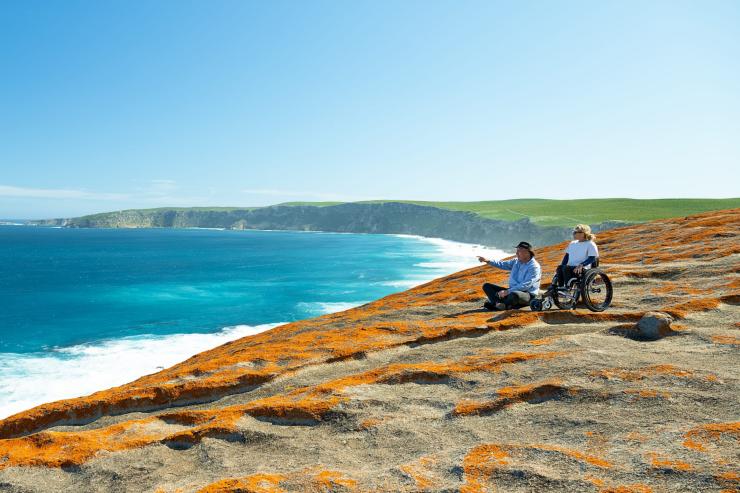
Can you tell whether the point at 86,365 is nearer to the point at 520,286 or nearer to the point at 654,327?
the point at 520,286

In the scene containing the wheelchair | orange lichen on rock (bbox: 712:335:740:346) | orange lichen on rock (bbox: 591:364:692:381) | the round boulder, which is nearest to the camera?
orange lichen on rock (bbox: 591:364:692:381)

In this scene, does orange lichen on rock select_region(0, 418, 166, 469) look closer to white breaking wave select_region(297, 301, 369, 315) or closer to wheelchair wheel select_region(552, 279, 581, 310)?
wheelchair wheel select_region(552, 279, 581, 310)

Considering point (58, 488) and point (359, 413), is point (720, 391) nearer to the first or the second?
point (359, 413)

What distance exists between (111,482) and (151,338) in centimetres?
4217

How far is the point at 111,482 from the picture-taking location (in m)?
5.64

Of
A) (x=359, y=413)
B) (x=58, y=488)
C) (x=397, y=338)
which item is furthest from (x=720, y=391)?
(x=58, y=488)

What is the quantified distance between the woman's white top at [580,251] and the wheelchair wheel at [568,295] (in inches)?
32.9

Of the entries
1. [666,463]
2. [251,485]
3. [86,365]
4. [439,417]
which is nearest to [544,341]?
[439,417]

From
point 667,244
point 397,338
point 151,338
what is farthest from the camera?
point 151,338

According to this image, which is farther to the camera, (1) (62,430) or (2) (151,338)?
(2) (151,338)

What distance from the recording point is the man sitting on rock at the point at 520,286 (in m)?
12.3

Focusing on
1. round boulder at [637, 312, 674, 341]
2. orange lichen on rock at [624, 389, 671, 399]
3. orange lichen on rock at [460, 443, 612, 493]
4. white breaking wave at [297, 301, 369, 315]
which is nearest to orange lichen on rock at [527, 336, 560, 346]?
round boulder at [637, 312, 674, 341]

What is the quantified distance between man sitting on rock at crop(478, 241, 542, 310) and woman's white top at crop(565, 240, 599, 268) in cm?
90

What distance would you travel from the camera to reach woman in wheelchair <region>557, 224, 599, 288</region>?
12047 millimetres
